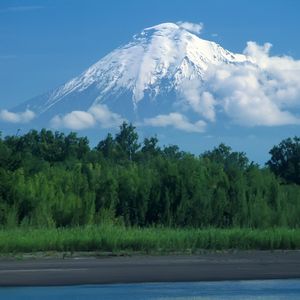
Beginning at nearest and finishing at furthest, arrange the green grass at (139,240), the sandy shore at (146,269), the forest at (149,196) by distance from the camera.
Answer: the sandy shore at (146,269)
the green grass at (139,240)
the forest at (149,196)

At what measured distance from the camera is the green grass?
28.0 m

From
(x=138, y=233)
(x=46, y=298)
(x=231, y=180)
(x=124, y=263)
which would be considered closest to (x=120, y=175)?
(x=231, y=180)

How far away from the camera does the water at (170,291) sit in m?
17.5

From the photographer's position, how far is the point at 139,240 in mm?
28641

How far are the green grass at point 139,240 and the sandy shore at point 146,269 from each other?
4.97 feet

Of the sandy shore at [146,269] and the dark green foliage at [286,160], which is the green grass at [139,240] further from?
the dark green foliage at [286,160]

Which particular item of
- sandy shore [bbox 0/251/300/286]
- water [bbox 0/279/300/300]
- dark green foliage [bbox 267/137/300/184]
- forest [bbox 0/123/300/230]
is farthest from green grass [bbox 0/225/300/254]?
dark green foliage [bbox 267/137/300/184]

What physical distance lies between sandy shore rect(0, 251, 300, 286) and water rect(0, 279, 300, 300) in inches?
37.1

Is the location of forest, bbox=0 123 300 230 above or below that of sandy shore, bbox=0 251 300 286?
above

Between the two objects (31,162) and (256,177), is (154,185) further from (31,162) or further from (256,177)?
(31,162)

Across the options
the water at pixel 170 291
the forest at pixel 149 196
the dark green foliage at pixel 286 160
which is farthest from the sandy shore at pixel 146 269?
the dark green foliage at pixel 286 160

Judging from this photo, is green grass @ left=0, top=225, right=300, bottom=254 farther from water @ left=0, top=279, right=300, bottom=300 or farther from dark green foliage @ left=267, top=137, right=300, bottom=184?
dark green foliage @ left=267, top=137, right=300, bottom=184

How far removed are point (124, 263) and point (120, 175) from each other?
1599 cm

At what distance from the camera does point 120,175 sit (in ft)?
134
